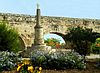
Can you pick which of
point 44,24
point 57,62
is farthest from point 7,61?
point 44,24

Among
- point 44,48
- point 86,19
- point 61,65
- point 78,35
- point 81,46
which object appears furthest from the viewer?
point 86,19

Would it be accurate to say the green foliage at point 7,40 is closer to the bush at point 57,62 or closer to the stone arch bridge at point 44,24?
the bush at point 57,62

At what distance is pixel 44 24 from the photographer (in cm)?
3275

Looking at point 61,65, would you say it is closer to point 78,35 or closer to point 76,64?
point 76,64

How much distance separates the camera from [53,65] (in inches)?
516

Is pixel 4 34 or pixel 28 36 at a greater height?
pixel 4 34

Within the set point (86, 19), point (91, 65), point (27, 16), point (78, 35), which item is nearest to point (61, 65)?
point (91, 65)

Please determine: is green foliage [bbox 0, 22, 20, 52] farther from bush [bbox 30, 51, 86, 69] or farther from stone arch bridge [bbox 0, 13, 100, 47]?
stone arch bridge [bbox 0, 13, 100, 47]

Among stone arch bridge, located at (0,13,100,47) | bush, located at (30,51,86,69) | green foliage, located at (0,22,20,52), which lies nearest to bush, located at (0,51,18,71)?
bush, located at (30,51,86,69)

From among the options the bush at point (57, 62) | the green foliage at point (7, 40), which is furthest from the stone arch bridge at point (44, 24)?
the bush at point (57, 62)

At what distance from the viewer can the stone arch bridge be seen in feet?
103

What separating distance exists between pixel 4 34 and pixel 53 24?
1430cm

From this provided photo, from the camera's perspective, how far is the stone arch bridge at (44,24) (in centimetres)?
3127

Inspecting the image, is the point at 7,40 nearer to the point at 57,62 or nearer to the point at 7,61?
the point at 7,61
